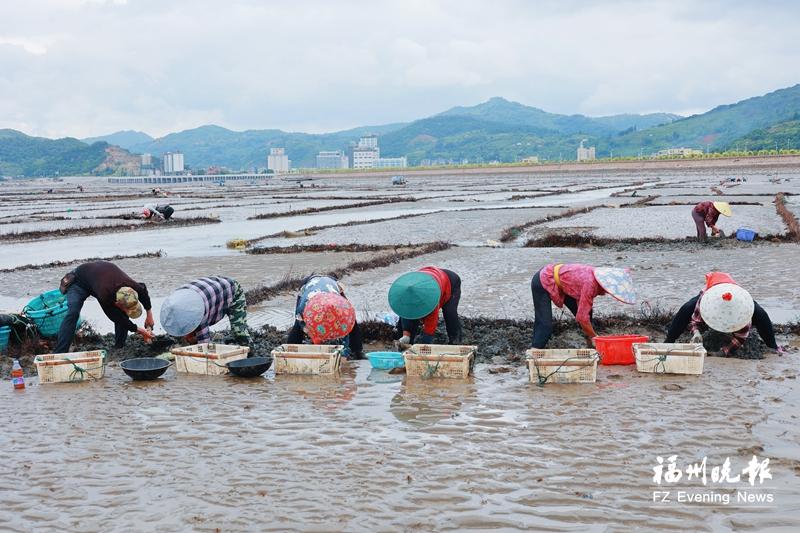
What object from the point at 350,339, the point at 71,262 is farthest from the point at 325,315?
the point at 71,262

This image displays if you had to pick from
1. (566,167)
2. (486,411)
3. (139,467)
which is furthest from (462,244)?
(566,167)

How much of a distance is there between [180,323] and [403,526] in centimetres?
458

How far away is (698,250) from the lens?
617 inches

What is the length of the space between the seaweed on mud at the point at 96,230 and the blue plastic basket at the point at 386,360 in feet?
64.2

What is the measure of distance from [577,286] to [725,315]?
1.48 m

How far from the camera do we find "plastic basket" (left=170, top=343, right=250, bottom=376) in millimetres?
7996

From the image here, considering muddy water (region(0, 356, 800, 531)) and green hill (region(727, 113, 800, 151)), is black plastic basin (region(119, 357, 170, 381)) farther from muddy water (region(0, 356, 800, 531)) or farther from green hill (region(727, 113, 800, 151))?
green hill (region(727, 113, 800, 151))

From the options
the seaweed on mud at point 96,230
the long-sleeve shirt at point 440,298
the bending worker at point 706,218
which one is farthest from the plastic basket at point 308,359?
the seaweed on mud at point 96,230

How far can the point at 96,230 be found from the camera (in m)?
26.3

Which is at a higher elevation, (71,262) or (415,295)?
(415,295)

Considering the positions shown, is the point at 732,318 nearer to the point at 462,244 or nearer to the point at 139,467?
the point at 139,467

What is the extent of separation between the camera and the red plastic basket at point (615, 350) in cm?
781

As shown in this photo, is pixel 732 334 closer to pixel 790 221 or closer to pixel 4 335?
pixel 4 335

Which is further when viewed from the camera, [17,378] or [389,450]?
[17,378]
